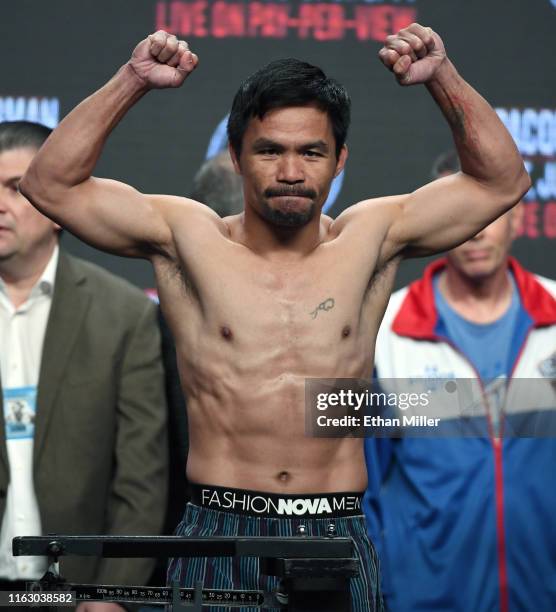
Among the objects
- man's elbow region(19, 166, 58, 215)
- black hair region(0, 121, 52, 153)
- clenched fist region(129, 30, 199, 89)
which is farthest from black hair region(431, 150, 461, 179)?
man's elbow region(19, 166, 58, 215)

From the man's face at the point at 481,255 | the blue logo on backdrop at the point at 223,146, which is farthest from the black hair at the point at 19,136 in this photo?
the man's face at the point at 481,255

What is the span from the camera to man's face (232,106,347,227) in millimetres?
2592

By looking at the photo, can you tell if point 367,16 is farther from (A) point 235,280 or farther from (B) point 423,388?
(A) point 235,280

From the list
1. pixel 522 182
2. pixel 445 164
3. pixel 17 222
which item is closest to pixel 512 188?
pixel 522 182

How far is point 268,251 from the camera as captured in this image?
107 inches

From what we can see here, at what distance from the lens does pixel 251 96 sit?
264 cm

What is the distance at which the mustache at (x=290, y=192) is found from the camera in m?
2.59

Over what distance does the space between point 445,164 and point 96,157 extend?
143 centimetres

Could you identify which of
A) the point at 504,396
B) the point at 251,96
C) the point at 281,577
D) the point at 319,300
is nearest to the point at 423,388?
the point at 504,396

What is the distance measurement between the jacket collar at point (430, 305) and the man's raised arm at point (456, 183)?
808 mm

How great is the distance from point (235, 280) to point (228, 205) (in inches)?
33.2

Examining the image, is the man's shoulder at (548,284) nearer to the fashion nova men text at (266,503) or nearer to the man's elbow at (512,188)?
the man's elbow at (512,188)

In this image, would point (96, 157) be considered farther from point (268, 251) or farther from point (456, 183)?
point (456, 183)

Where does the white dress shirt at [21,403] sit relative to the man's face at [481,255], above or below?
below
